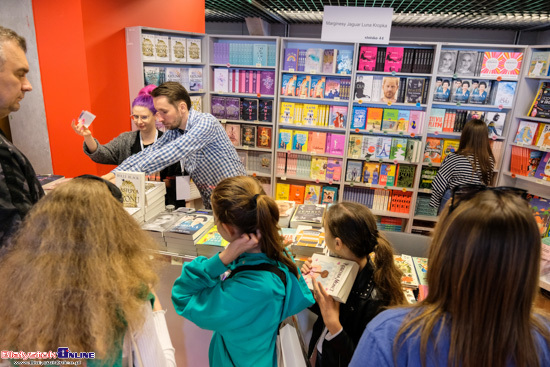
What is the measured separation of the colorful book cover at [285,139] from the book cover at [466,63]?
7.57 ft

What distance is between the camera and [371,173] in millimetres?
4906

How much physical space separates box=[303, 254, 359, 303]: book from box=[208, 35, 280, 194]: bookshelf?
11.7 ft

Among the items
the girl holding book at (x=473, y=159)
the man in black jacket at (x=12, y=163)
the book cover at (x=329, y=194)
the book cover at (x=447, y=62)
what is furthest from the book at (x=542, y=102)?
the man in black jacket at (x=12, y=163)

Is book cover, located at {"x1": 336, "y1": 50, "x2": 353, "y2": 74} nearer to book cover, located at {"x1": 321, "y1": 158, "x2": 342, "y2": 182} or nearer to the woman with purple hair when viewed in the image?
book cover, located at {"x1": 321, "y1": 158, "x2": 342, "y2": 182}

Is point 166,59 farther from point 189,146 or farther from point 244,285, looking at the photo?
point 244,285

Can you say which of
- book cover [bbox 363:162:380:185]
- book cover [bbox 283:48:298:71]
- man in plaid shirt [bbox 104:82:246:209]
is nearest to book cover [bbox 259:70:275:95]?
book cover [bbox 283:48:298:71]

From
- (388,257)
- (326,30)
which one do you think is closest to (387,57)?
(326,30)

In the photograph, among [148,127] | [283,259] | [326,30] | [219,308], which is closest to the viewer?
[219,308]

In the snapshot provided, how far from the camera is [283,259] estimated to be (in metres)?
1.46

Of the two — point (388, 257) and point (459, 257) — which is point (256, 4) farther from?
point (459, 257)

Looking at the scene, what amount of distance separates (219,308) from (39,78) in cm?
329

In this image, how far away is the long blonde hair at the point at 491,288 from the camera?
2.41 ft

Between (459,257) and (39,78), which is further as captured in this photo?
(39,78)

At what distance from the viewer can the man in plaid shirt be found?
2328 mm
